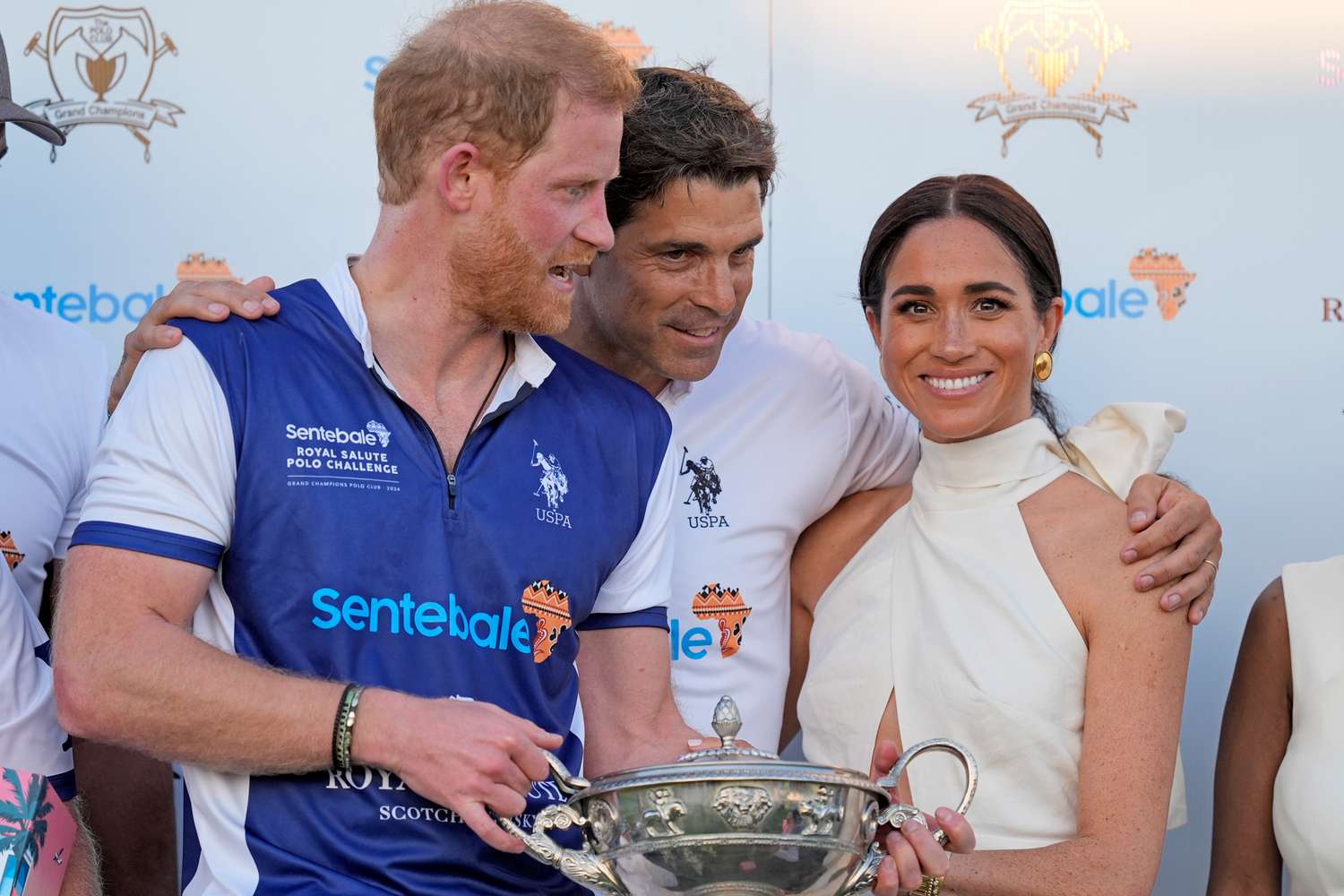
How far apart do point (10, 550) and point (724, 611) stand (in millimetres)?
1136

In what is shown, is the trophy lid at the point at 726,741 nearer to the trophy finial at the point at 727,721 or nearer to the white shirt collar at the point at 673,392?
the trophy finial at the point at 727,721

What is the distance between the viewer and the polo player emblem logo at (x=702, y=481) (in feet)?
9.85

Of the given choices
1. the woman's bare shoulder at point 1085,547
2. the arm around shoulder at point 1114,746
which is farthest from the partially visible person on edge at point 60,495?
the woman's bare shoulder at point 1085,547

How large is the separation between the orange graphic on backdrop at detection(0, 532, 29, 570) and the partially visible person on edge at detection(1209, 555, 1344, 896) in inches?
80.0

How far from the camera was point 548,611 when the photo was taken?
2.32 meters

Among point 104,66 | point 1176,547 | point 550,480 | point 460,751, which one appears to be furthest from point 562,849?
point 104,66

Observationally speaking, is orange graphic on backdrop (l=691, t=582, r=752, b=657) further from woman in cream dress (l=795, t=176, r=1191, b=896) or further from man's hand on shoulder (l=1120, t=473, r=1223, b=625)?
man's hand on shoulder (l=1120, t=473, r=1223, b=625)

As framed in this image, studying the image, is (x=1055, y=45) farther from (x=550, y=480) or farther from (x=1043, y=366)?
(x=550, y=480)

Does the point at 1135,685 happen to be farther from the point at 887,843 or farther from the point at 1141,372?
the point at 1141,372

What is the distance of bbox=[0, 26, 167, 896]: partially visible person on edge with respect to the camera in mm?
2709

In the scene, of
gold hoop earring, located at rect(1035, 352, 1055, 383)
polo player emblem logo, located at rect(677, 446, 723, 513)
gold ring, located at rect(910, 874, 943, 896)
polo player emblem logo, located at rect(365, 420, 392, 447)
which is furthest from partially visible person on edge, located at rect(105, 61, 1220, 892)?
polo player emblem logo, located at rect(365, 420, 392, 447)

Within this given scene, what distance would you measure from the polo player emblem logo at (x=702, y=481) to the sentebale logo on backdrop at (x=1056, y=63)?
104 centimetres

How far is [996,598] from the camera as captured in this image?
280cm

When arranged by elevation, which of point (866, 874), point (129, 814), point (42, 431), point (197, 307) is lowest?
point (129, 814)
